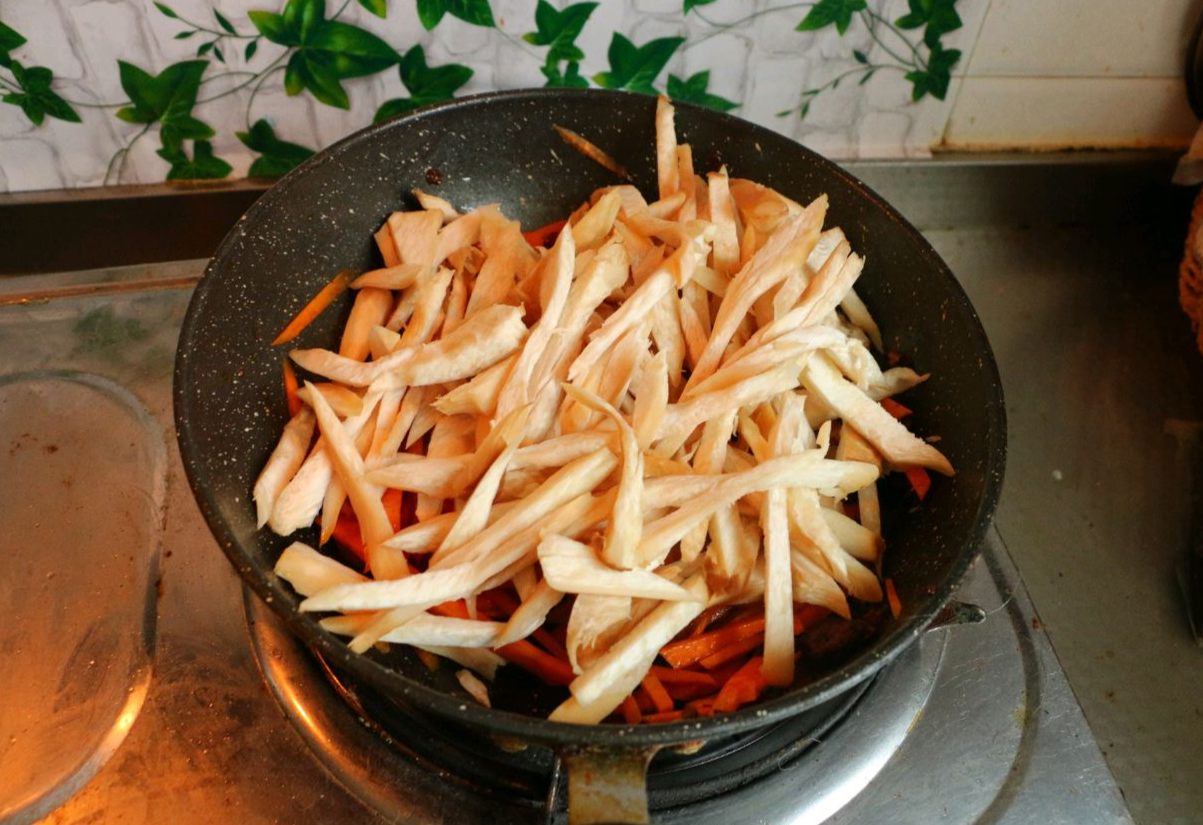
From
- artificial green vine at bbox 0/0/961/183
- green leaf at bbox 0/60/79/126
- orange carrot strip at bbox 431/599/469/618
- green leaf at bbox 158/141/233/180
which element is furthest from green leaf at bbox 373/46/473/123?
orange carrot strip at bbox 431/599/469/618

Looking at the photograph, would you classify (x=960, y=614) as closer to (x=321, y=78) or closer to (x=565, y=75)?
(x=565, y=75)

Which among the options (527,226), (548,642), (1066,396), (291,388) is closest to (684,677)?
(548,642)

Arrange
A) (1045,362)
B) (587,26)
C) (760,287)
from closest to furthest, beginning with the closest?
1. (760,287)
2. (587,26)
3. (1045,362)

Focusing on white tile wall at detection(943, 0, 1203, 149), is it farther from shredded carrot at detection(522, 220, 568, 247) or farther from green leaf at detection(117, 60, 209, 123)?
green leaf at detection(117, 60, 209, 123)

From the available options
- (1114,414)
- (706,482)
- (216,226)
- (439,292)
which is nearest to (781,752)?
(706,482)

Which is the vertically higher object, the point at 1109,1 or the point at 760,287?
the point at 1109,1

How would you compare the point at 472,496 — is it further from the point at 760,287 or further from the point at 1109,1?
the point at 1109,1

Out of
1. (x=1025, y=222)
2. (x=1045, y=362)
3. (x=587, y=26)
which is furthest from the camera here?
(x=1025, y=222)

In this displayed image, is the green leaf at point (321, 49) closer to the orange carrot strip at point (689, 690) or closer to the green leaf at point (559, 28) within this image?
the green leaf at point (559, 28)
